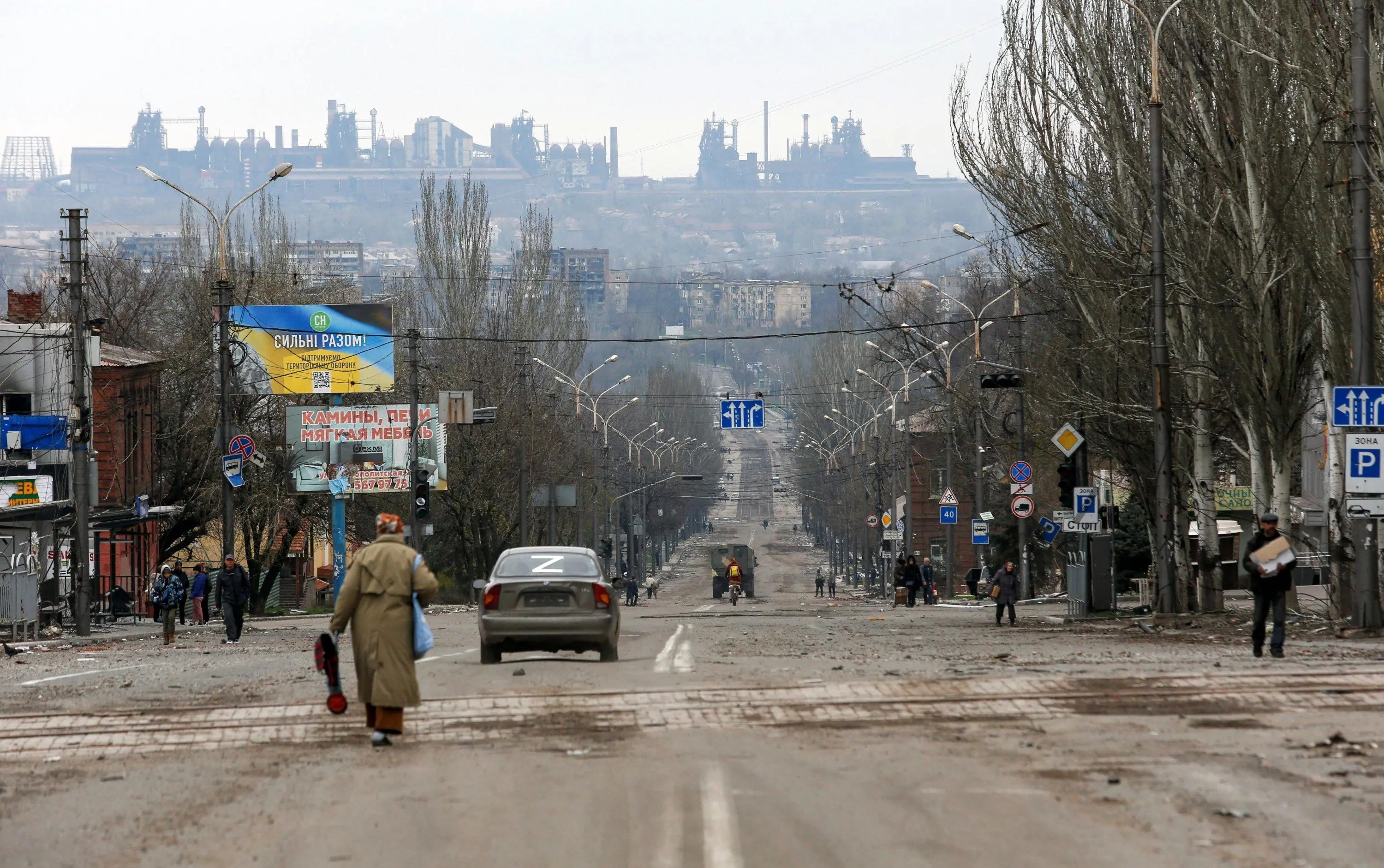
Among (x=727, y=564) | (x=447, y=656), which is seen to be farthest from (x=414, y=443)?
(x=727, y=564)

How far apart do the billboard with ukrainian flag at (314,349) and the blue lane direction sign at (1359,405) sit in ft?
130

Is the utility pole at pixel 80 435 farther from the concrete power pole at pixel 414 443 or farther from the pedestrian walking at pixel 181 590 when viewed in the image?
the concrete power pole at pixel 414 443

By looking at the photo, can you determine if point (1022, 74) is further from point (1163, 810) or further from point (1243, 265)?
point (1163, 810)

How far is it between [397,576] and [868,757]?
3505 mm

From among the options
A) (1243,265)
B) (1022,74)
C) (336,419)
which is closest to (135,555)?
(336,419)

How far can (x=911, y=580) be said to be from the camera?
5375 cm

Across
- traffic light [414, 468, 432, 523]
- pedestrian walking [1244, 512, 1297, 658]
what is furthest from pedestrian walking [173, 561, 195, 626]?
pedestrian walking [1244, 512, 1297, 658]

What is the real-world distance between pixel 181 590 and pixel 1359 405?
30057mm

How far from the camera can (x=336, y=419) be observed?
5544 cm

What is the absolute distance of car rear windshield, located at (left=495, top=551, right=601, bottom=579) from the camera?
63.3ft

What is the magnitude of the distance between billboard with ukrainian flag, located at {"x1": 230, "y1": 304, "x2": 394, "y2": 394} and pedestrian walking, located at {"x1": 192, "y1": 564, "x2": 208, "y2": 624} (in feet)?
50.1

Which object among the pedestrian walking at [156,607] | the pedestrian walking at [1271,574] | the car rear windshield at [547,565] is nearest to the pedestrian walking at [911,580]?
the pedestrian walking at [156,607]

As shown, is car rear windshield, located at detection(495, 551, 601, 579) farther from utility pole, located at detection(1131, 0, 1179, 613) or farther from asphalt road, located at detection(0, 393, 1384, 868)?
utility pole, located at detection(1131, 0, 1179, 613)

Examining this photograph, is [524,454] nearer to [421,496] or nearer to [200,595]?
[421,496]
